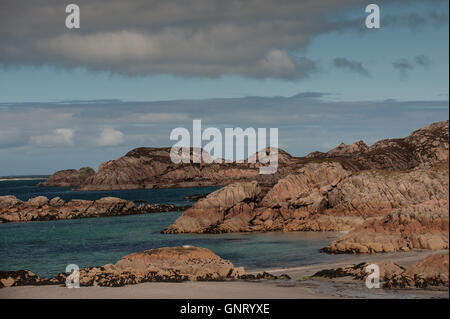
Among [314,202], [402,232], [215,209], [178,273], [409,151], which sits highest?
[409,151]

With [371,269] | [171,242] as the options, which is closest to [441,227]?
[371,269]

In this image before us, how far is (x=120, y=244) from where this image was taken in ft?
187

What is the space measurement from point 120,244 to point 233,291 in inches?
1262

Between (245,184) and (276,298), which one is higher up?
(245,184)

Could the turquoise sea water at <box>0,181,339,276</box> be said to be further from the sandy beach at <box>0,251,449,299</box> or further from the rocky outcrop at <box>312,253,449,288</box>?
the rocky outcrop at <box>312,253,449,288</box>

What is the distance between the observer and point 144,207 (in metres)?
103

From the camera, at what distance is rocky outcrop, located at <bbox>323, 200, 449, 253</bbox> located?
3941 cm

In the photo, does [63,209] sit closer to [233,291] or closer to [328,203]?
[328,203]

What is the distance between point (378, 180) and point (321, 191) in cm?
706

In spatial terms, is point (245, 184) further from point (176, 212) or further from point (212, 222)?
point (176, 212)

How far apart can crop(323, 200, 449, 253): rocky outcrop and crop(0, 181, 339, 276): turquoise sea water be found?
8.51 ft

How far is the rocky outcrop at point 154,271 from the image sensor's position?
103 feet

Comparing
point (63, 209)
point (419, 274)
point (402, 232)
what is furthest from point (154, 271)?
point (63, 209)

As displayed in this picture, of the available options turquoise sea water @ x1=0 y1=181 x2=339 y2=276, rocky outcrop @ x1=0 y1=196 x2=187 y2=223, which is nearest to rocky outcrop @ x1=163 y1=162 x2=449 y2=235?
turquoise sea water @ x1=0 y1=181 x2=339 y2=276
